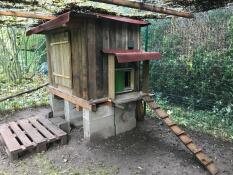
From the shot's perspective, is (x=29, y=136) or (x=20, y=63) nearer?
(x=29, y=136)

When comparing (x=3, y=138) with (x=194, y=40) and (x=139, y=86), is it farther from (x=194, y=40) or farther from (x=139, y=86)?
(x=194, y=40)

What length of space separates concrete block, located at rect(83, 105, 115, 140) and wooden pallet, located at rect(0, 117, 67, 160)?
52cm

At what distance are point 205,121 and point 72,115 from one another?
314 cm

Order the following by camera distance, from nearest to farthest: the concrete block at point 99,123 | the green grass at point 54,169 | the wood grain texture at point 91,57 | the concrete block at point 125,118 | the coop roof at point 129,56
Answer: the green grass at point 54,169, the coop roof at point 129,56, the wood grain texture at point 91,57, the concrete block at point 99,123, the concrete block at point 125,118

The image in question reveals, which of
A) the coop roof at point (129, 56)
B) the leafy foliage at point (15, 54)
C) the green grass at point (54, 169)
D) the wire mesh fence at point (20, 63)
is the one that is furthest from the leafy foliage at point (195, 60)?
the leafy foliage at point (15, 54)

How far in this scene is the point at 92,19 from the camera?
4.12 metres

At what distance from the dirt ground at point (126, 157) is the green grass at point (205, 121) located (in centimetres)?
32

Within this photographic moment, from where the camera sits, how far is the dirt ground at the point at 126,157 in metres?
3.86

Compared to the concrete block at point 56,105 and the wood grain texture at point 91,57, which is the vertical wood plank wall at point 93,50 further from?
the concrete block at point 56,105

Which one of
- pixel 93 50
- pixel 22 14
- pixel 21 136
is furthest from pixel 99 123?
pixel 22 14

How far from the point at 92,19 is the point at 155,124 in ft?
9.63

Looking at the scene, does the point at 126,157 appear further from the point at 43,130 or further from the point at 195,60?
the point at 195,60

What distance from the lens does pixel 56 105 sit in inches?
238

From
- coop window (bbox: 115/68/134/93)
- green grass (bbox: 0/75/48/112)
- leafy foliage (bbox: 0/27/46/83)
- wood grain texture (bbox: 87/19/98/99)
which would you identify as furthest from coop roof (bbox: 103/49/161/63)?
leafy foliage (bbox: 0/27/46/83)
